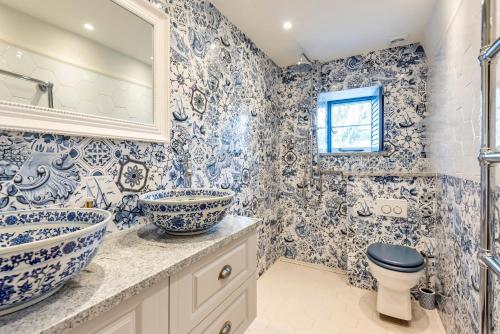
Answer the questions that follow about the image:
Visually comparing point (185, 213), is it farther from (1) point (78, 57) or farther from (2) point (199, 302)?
(1) point (78, 57)

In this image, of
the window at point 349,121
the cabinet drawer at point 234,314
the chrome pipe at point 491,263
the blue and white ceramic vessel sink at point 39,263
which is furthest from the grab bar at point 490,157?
the window at point 349,121

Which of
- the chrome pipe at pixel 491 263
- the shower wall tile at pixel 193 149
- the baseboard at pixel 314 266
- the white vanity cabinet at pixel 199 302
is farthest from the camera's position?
the baseboard at pixel 314 266

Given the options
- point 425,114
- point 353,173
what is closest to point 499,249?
point 353,173

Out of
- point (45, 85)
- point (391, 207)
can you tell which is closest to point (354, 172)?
point (391, 207)

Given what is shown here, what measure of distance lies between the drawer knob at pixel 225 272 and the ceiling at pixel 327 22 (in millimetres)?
1628

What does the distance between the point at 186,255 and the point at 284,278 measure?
5.83 feet

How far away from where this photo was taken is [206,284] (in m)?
0.81

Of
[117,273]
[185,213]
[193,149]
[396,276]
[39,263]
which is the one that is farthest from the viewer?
[396,276]

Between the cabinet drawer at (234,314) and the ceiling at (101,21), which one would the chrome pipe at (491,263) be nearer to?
the cabinet drawer at (234,314)

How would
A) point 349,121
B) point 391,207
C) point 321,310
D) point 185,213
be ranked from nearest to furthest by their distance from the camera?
point 185,213, point 321,310, point 391,207, point 349,121

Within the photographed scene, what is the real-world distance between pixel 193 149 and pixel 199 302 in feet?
2.87

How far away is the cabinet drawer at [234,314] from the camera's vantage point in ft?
2.73

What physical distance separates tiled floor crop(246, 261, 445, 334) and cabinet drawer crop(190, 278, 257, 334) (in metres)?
0.67

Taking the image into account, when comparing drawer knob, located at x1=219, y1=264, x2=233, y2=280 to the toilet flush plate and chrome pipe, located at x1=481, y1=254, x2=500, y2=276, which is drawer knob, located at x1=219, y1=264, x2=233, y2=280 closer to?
chrome pipe, located at x1=481, y1=254, x2=500, y2=276
